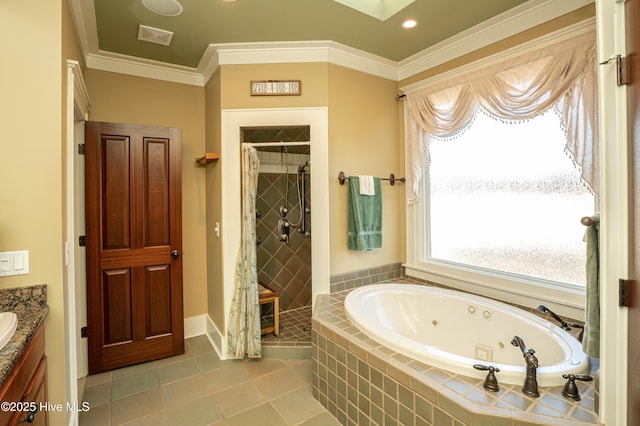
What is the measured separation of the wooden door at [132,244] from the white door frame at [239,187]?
475 mm

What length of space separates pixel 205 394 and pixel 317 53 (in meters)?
2.80

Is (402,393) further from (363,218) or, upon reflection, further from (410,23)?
(410,23)

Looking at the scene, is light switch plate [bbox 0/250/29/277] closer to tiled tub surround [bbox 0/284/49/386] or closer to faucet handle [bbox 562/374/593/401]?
tiled tub surround [bbox 0/284/49/386]

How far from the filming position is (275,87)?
8.55 ft

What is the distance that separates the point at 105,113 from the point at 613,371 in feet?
12.0

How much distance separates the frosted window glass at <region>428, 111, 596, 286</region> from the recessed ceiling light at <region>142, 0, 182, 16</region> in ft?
7.55

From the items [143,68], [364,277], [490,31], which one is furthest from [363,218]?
[143,68]

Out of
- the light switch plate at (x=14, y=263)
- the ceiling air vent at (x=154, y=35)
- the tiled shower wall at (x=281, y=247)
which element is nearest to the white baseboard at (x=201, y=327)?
the tiled shower wall at (x=281, y=247)

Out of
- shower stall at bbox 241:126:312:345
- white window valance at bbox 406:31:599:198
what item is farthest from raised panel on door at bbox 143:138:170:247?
white window valance at bbox 406:31:599:198

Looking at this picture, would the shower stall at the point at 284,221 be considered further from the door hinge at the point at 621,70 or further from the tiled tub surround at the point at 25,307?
the door hinge at the point at 621,70

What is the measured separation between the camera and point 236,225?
2.65m

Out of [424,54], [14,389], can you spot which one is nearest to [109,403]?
[14,389]

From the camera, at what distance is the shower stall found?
10.8ft

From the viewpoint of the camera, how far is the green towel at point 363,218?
2.74m
